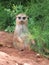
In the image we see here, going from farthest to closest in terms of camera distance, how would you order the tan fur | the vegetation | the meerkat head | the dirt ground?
the meerkat head < the tan fur < the vegetation < the dirt ground

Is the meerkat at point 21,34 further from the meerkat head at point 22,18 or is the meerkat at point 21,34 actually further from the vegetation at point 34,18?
the vegetation at point 34,18

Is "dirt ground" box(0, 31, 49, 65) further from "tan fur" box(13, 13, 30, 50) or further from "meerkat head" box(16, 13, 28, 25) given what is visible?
"meerkat head" box(16, 13, 28, 25)

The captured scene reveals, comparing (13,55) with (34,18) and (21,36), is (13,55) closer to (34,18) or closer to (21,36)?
(21,36)

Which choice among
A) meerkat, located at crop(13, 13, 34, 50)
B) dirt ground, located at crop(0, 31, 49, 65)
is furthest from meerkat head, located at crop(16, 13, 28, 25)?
dirt ground, located at crop(0, 31, 49, 65)

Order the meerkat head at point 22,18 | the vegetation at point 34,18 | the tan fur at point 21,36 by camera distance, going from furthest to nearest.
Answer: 1. the meerkat head at point 22,18
2. the tan fur at point 21,36
3. the vegetation at point 34,18

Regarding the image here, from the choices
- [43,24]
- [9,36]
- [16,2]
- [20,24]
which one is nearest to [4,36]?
[9,36]

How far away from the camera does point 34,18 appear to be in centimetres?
934

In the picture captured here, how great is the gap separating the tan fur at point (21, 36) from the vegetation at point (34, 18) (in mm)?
203

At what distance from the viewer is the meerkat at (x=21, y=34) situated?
28.1 feet

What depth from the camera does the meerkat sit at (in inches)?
337

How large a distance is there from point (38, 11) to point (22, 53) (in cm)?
191

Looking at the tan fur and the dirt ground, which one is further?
the tan fur

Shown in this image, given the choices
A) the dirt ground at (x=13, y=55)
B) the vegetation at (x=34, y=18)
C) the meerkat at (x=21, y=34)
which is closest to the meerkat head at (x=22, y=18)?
the meerkat at (x=21, y=34)

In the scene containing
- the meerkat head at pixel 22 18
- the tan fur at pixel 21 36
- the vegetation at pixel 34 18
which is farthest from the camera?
the meerkat head at pixel 22 18
